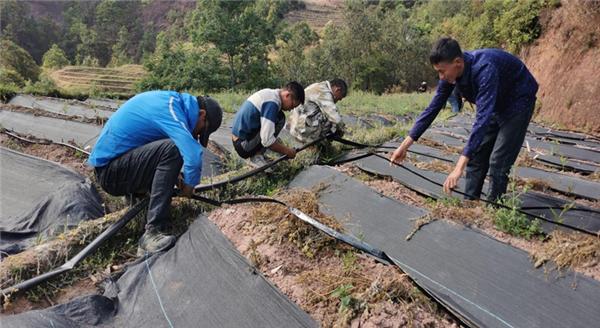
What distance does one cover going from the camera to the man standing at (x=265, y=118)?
12.4ft

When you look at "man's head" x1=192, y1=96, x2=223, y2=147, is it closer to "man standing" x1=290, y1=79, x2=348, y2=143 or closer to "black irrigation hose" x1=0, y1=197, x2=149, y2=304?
"black irrigation hose" x1=0, y1=197, x2=149, y2=304

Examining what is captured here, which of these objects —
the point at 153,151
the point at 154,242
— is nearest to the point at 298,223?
the point at 154,242

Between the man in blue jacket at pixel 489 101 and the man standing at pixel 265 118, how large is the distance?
1.26 m

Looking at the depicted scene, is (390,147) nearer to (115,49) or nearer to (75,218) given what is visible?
(75,218)

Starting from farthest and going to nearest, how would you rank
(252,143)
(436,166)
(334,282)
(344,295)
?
(252,143), (436,166), (334,282), (344,295)

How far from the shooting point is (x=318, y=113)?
442 centimetres

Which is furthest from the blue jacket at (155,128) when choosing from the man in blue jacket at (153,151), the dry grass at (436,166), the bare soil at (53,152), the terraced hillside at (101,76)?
the terraced hillside at (101,76)

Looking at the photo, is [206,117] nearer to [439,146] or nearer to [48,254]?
[48,254]

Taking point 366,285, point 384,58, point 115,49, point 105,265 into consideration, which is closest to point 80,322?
point 105,265

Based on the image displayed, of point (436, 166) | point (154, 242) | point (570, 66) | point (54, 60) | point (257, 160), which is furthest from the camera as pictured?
point (54, 60)

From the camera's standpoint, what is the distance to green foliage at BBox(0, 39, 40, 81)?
25158mm

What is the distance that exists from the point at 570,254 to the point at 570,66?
10.9 metres

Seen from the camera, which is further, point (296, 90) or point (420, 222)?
point (296, 90)

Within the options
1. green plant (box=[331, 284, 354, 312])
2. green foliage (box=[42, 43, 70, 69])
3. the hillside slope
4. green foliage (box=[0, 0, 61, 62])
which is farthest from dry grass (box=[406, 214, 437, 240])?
green foliage (box=[0, 0, 61, 62])
